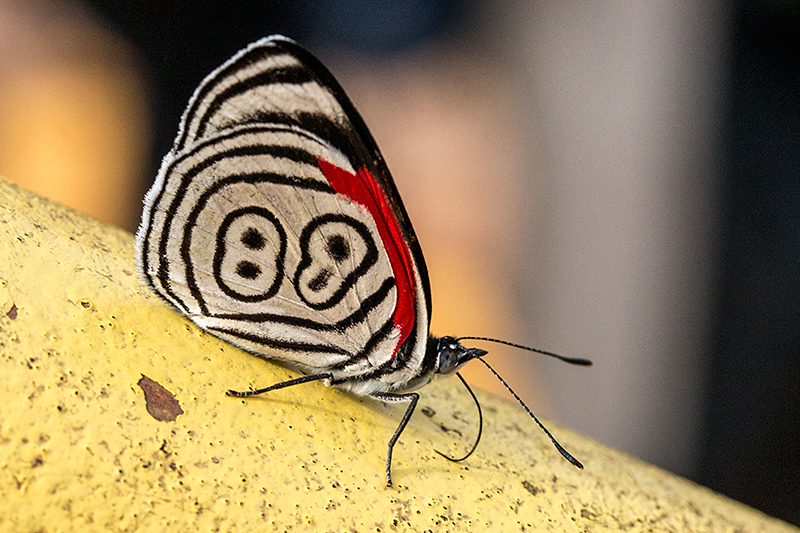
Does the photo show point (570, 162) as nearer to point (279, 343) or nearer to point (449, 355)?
point (449, 355)

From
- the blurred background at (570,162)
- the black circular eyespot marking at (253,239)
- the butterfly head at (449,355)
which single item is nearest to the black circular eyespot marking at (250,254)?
the black circular eyespot marking at (253,239)

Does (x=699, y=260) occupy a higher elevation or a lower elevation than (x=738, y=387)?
higher

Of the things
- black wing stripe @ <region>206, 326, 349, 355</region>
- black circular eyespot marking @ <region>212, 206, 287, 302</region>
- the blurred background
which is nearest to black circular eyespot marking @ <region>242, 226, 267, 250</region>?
black circular eyespot marking @ <region>212, 206, 287, 302</region>

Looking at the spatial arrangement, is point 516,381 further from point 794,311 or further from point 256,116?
point 256,116

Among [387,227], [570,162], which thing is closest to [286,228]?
[387,227]

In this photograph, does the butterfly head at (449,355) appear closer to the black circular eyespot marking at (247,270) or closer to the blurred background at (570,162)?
the black circular eyespot marking at (247,270)

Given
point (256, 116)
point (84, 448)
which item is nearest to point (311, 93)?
point (256, 116)

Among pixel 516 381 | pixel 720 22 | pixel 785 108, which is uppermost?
pixel 720 22
